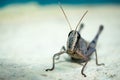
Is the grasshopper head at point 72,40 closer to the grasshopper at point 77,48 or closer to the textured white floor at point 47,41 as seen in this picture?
the grasshopper at point 77,48

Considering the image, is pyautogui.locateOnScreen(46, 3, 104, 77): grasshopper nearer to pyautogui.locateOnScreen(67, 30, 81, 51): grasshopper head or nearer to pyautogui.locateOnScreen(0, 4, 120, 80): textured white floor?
pyautogui.locateOnScreen(67, 30, 81, 51): grasshopper head

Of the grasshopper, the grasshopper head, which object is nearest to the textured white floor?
the grasshopper

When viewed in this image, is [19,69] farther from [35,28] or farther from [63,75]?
[35,28]

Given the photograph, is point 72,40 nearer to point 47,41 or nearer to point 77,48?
point 77,48

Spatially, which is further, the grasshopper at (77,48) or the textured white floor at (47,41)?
the grasshopper at (77,48)

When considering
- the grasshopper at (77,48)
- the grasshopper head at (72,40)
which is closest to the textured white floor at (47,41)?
the grasshopper at (77,48)

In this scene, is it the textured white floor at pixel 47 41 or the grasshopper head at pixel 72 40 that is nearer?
the textured white floor at pixel 47 41

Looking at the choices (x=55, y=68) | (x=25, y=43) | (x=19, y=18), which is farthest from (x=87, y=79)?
(x=19, y=18)

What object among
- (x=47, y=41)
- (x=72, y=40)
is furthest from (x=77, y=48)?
(x=47, y=41)
